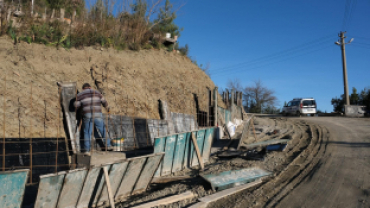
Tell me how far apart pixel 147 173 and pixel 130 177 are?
1.20 ft

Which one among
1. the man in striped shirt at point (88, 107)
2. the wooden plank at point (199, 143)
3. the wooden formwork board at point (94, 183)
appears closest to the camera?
the wooden formwork board at point (94, 183)

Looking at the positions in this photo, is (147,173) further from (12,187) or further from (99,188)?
(12,187)

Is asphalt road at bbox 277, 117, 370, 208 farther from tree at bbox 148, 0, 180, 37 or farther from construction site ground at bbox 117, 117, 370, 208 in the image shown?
tree at bbox 148, 0, 180, 37

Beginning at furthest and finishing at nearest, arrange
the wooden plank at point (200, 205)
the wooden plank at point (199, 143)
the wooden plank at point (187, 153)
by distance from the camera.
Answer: the wooden plank at point (199, 143)
the wooden plank at point (187, 153)
the wooden plank at point (200, 205)

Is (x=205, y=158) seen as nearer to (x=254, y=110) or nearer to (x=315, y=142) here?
(x=315, y=142)

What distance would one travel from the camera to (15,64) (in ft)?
28.5

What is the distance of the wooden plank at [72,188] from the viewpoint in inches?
149

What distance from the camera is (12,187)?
11.1 ft

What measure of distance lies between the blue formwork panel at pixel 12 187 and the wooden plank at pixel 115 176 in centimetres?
119

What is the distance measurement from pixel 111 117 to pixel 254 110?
33594 mm

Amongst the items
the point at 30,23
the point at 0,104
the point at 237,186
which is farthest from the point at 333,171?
the point at 30,23

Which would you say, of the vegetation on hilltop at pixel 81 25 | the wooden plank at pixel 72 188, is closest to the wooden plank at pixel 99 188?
the wooden plank at pixel 72 188

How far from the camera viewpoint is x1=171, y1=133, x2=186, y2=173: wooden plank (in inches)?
236

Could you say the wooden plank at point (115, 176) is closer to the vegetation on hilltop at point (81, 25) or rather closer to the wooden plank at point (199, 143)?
the wooden plank at point (199, 143)
